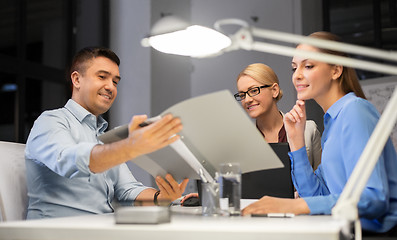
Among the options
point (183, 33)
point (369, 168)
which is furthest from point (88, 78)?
point (369, 168)

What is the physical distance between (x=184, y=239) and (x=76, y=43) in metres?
3.57

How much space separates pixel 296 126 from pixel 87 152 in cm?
70

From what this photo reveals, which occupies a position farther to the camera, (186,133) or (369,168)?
(186,133)

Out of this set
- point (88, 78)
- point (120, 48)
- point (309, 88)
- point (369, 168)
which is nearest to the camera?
point (369, 168)

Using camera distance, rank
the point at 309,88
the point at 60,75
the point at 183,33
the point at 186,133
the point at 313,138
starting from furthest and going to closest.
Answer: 1. the point at 60,75
2. the point at 313,138
3. the point at 183,33
4. the point at 309,88
5. the point at 186,133

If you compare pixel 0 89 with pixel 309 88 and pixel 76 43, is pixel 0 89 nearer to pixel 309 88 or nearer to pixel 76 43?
pixel 76 43

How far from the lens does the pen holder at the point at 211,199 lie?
46.2 inches

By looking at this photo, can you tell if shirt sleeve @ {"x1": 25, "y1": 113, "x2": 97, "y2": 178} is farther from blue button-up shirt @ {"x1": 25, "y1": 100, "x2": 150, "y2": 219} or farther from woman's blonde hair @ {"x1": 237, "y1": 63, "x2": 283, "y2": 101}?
woman's blonde hair @ {"x1": 237, "y1": 63, "x2": 283, "y2": 101}

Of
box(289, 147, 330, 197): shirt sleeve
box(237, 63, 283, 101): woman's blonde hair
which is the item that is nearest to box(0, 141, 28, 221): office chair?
box(289, 147, 330, 197): shirt sleeve

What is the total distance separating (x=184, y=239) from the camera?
83 cm

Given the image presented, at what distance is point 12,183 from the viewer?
1.51m

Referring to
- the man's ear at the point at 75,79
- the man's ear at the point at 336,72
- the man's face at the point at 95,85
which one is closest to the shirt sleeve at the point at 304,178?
the man's ear at the point at 336,72

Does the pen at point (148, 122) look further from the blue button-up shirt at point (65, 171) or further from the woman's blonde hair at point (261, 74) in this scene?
the woman's blonde hair at point (261, 74)

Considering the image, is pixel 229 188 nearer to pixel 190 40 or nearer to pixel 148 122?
pixel 148 122
